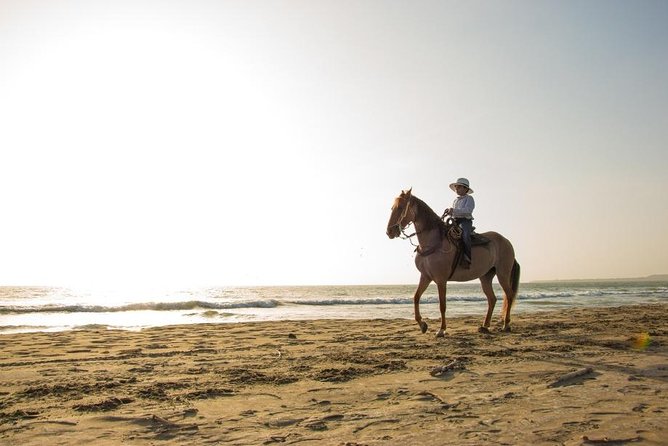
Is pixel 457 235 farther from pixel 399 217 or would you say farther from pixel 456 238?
pixel 399 217

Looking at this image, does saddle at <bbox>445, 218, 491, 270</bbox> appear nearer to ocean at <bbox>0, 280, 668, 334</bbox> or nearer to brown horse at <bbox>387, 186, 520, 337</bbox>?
brown horse at <bbox>387, 186, 520, 337</bbox>

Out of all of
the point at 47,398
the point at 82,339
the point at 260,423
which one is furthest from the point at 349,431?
the point at 82,339

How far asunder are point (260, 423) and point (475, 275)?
7.04m

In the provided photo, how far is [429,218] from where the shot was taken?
898 centimetres

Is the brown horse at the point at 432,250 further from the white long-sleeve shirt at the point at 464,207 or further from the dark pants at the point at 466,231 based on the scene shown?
the white long-sleeve shirt at the point at 464,207

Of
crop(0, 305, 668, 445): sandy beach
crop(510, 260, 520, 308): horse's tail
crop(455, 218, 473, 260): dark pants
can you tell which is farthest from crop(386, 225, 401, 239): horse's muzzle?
crop(510, 260, 520, 308): horse's tail

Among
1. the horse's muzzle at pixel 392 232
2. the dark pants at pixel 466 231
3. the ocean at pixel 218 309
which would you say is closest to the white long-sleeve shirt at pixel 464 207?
the dark pants at pixel 466 231

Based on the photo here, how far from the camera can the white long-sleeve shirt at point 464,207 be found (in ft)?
30.0

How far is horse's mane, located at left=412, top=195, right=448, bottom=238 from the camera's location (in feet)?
29.4

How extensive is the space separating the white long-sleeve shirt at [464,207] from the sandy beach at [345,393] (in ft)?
9.18

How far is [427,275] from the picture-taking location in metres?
8.95

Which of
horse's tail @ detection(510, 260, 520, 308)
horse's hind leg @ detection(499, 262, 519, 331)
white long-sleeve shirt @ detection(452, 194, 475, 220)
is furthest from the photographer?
horse's tail @ detection(510, 260, 520, 308)

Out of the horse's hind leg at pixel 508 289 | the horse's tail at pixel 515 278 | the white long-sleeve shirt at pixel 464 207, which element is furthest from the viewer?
the horse's tail at pixel 515 278

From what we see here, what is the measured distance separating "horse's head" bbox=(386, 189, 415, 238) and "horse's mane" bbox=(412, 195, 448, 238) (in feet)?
0.67
